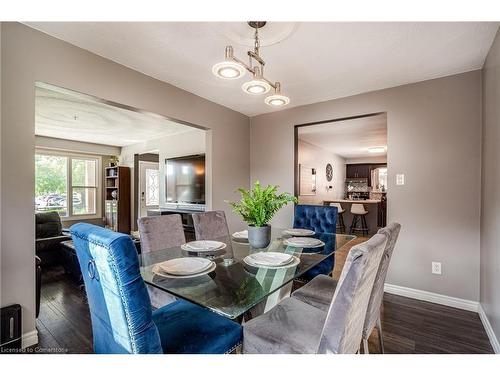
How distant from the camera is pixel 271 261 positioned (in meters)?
1.48

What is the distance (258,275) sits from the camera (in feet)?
4.58

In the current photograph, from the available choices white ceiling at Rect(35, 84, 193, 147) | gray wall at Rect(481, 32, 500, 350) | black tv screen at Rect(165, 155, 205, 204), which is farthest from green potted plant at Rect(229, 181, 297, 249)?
black tv screen at Rect(165, 155, 205, 204)

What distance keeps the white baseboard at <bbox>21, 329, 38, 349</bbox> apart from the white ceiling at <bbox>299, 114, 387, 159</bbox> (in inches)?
155

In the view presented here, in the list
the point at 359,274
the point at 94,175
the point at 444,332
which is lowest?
the point at 444,332

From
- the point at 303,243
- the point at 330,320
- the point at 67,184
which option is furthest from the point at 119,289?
the point at 67,184

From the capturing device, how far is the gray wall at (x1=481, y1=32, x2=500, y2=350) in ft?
5.94

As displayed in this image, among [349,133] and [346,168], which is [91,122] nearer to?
[349,133]

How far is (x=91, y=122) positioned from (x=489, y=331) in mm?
5709

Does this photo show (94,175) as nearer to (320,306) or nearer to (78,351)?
(78,351)

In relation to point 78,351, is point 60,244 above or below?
above

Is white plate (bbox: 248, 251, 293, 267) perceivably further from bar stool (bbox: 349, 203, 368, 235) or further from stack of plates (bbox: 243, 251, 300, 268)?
bar stool (bbox: 349, 203, 368, 235)

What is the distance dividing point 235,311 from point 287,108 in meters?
3.22

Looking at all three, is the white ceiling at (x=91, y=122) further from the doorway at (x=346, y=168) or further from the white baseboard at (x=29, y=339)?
the doorway at (x=346, y=168)

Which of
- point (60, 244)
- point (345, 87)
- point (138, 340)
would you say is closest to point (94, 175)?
point (60, 244)
